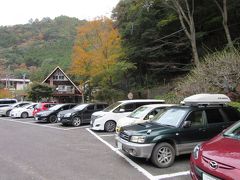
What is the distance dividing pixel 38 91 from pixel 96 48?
12437 mm

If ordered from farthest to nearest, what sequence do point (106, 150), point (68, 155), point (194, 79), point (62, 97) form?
1. point (62, 97)
2. point (194, 79)
3. point (106, 150)
4. point (68, 155)

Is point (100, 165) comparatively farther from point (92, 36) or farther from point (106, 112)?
point (92, 36)

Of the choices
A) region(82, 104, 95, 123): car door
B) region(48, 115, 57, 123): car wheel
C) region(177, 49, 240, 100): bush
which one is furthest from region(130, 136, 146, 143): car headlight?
region(48, 115, 57, 123): car wheel

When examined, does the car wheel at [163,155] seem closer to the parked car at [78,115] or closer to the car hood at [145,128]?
the car hood at [145,128]

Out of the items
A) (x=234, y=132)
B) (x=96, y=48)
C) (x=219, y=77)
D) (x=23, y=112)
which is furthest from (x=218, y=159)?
(x=96, y=48)

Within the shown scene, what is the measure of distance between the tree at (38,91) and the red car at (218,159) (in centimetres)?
3514

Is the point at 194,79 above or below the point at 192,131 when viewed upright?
above

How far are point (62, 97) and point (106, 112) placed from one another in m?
37.9

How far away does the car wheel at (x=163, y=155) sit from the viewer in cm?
720

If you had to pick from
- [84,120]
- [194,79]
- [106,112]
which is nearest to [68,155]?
[106,112]

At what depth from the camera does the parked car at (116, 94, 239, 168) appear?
7.19 meters

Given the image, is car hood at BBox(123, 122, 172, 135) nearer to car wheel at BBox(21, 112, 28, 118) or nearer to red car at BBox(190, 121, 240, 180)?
red car at BBox(190, 121, 240, 180)

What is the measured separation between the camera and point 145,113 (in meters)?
11.6

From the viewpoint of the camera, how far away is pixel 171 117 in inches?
320
